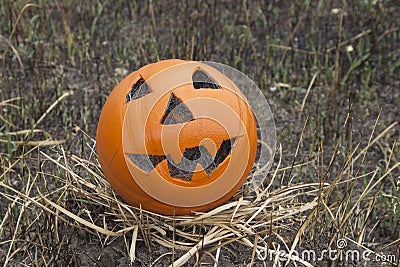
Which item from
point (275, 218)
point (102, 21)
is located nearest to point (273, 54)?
point (102, 21)

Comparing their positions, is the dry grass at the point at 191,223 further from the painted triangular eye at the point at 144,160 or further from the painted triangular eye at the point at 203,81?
the painted triangular eye at the point at 203,81

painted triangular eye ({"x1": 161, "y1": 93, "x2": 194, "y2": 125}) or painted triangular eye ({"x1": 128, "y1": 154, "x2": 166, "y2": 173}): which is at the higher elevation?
painted triangular eye ({"x1": 161, "y1": 93, "x2": 194, "y2": 125})

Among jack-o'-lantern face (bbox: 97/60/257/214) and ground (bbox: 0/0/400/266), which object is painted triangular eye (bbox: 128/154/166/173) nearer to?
jack-o'-lantern face (bbox: 97/60/257/214)

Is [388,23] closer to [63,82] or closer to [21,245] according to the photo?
[63,82]

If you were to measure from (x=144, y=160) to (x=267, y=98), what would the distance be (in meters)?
2.02

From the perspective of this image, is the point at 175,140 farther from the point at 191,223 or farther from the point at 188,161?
the point at 191,223

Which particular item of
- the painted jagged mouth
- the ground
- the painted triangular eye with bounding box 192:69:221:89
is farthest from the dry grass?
the painted triangular eye with bounding box 192:69:221:89

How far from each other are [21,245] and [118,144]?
2.77 feet

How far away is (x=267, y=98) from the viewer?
4684 mm

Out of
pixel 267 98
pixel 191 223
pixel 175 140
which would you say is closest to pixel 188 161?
pixel 175 140

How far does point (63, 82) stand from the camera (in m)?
4.73

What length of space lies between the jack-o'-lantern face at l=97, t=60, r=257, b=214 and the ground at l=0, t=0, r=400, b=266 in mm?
131

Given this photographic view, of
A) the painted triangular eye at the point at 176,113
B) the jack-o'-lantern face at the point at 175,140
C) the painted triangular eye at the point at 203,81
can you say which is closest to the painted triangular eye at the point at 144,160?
the jack-o'-lantern face at the point at 175,140

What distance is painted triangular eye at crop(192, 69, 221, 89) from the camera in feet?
9.57
